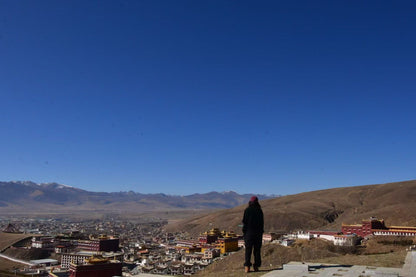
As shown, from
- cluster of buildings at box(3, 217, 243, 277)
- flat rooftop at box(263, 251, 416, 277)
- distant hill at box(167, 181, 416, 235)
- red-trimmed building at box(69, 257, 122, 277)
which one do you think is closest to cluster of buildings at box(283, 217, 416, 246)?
cluster of buildings at box(3, 217, 243, 277)

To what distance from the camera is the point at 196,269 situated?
53.4m

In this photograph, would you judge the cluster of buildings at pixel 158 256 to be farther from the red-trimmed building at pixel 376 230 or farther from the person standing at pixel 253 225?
the person standing at pixel 253 225

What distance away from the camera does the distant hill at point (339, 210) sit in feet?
291

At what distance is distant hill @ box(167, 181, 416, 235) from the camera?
88625 mm

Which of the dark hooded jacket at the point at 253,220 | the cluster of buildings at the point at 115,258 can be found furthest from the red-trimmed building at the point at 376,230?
the dark hooded jacket at the point at 253,220

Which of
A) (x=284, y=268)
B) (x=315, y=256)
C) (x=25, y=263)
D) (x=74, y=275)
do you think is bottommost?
(x=25, y=263)

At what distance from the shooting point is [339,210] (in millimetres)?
113688

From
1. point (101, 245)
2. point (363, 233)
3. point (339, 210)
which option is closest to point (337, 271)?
point (363, 233)

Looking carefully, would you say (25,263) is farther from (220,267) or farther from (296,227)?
(296,227)

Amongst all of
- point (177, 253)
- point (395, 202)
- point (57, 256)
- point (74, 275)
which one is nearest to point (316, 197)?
point (395, 202)

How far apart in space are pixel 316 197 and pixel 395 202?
4116cm

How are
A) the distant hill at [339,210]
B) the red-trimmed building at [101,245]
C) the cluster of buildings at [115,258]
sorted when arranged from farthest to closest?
1. the distant hill at [339,210]
2. the red-trimmed building at [101,245]
3. the cluster of buildings at [115,258]

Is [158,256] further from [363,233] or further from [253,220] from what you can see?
[253,220]

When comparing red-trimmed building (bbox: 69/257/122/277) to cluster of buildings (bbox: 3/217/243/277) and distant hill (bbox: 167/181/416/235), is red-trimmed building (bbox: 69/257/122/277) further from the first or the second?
distant hill (bbox: 167/181/416/235)
